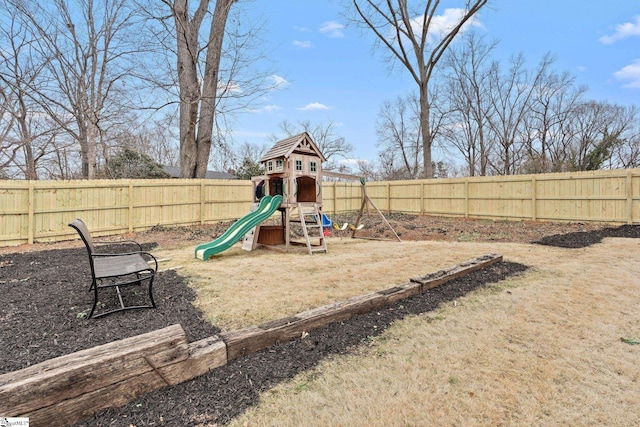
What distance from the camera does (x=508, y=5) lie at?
45.2 ft

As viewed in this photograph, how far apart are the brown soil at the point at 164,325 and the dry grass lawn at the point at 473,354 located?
145mm

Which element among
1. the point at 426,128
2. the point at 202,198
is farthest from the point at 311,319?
the point at 426,128

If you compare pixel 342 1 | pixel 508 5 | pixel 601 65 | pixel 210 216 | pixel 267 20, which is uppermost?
pixel 342 1

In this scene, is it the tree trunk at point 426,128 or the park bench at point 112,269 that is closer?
the park bench at point 112,269

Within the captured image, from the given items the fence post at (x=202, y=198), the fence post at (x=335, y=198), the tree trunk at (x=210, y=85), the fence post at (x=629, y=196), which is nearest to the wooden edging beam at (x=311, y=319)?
the fence post at (x=629, y=196)

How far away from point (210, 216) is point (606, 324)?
10.5 meters

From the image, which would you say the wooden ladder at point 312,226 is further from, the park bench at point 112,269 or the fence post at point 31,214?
the fence post at point 31,214

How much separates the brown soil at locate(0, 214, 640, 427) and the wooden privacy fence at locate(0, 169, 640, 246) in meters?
2.90

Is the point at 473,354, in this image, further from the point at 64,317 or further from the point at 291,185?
the point at 291,185

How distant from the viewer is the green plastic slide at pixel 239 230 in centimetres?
529

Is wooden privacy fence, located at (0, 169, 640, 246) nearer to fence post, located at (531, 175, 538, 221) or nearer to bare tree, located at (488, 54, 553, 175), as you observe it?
fence post, located at (531, 175, 538, 221)

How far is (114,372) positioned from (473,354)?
7.28ft

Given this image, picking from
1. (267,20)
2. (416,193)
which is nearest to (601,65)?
(416,193)

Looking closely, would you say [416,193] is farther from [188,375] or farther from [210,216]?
[188,375]
